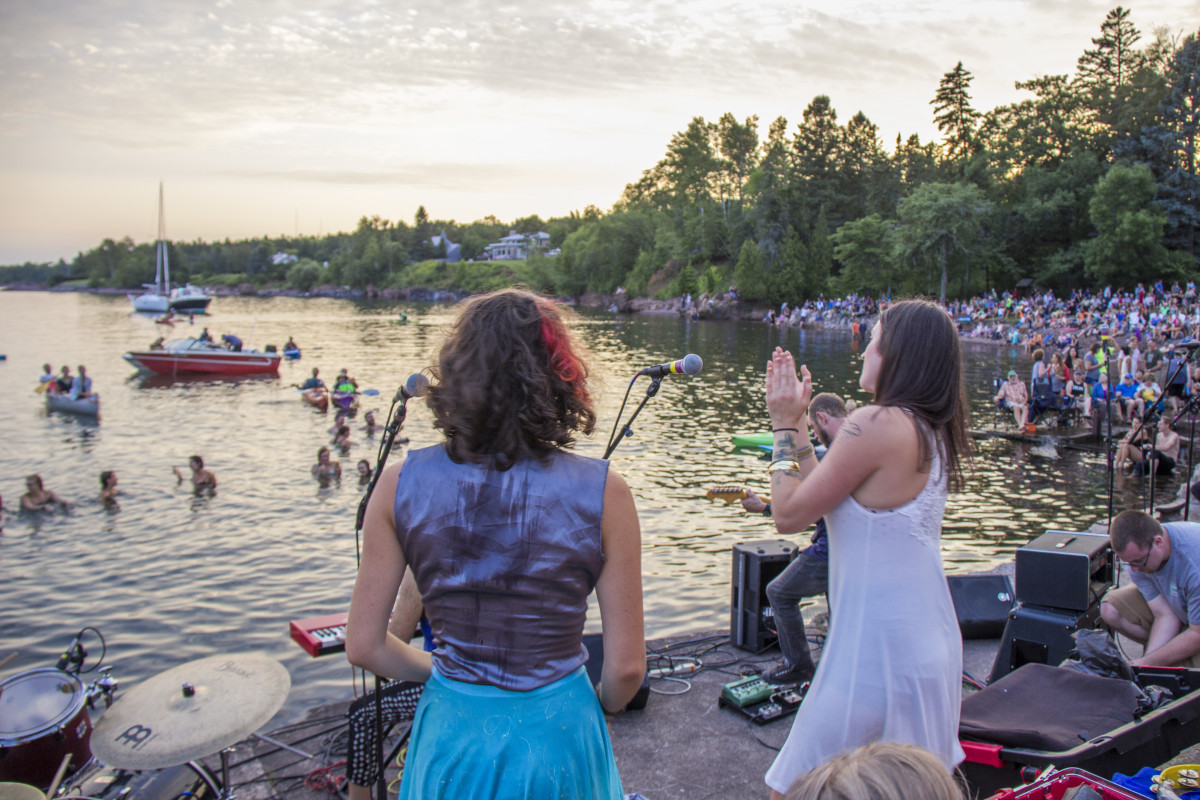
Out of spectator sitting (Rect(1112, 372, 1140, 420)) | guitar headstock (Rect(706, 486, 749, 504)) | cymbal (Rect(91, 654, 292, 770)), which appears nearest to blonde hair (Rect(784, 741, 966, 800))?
cymbal (Rect(91, 654, 292, 770))

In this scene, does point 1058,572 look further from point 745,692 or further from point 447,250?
point 447,250

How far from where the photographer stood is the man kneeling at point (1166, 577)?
14.9 feet

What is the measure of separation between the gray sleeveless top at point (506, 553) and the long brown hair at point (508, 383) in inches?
2.1

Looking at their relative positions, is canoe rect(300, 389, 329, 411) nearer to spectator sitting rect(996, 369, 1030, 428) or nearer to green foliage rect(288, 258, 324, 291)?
spectator sitting rect(996, 369, 1030, 428)

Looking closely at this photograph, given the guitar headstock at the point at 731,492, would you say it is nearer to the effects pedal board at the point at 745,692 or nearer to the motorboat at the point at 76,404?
the effects pedal board at the point at 745,692

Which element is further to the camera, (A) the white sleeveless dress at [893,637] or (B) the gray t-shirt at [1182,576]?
(B) the gray t-shirt at [1182,576]

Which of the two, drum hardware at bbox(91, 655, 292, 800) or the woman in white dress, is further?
drum hardware at bbox(91, 655, 292, 800)

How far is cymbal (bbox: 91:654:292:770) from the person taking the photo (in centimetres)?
337

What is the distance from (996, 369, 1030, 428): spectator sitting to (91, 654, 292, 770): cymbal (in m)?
18.1

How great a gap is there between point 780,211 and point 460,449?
2996 inches

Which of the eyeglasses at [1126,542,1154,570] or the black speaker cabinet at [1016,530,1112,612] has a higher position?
the eyeglasses at [1126,542,1154,570]

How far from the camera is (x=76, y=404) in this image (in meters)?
23.0

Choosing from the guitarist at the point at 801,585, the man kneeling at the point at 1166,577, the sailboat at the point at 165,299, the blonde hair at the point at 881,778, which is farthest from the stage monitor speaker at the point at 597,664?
the sailboat at the point at 165,299

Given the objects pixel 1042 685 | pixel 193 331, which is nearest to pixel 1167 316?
pixel 1042 685
